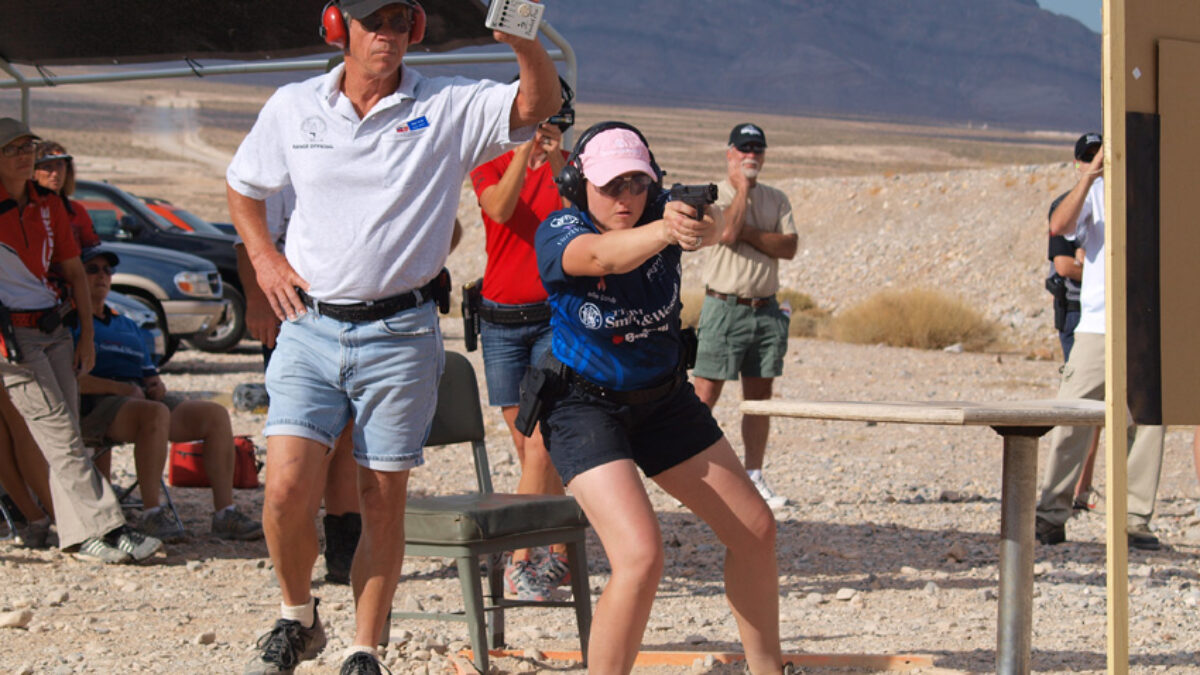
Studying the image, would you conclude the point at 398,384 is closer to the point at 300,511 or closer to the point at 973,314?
the point at 300,511

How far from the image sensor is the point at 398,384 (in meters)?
4.27

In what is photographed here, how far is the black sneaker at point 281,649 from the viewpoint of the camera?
4.28 metres

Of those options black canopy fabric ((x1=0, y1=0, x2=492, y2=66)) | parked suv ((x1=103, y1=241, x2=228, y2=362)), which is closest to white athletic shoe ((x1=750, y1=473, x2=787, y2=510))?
black canopy fabric ((x1=0, y1=0, x2=492, y2=66))

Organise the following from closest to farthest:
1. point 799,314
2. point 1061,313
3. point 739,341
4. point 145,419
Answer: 1. point 145,419
2. point 739,341
3. point 1061,313
4. point 799,314

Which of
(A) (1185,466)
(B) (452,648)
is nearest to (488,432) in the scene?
(A) (1185,466)

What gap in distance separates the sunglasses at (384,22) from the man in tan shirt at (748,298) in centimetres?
380

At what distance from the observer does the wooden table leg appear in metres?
4.15

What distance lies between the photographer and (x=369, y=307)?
4211 millimetres

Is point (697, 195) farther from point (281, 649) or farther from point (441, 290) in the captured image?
point (281, 649)

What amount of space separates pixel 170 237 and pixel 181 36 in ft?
28.5

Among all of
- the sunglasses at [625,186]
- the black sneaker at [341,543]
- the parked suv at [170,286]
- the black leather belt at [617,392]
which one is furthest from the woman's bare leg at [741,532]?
the parked suv at [170,286]

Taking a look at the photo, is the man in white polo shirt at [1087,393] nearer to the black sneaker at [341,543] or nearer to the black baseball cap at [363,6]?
the black sneaker at [341,543]

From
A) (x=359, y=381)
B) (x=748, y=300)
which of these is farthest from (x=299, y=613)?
(x=748, y=300)

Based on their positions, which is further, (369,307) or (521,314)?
(521,314)
